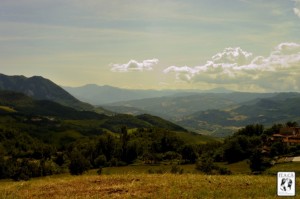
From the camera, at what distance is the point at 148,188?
1133 inches

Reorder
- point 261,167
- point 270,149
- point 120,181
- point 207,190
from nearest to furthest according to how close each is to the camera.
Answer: point 207,190 < point 120,181 < point 261,167 < point 270,149

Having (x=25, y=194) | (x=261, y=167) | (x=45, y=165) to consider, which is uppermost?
(x=25, y=194)

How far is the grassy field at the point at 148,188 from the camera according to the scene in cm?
2609

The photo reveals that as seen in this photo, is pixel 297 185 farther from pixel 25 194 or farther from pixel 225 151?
pixel 225 151

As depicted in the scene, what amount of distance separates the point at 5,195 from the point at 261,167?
105m

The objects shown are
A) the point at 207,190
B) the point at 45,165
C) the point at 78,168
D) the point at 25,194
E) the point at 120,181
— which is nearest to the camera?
the point at 207,190

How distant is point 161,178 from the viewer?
33562mm

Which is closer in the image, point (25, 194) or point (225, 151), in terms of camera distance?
point (25, 194)

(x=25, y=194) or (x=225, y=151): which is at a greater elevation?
(x=25, y=194)

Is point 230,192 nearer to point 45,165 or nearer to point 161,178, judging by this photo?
point 161,178

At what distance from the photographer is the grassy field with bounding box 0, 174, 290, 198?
26.1 metres

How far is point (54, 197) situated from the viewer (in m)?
27.3

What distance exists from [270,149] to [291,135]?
36.2m

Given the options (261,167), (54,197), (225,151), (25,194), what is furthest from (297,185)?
(225,151)
